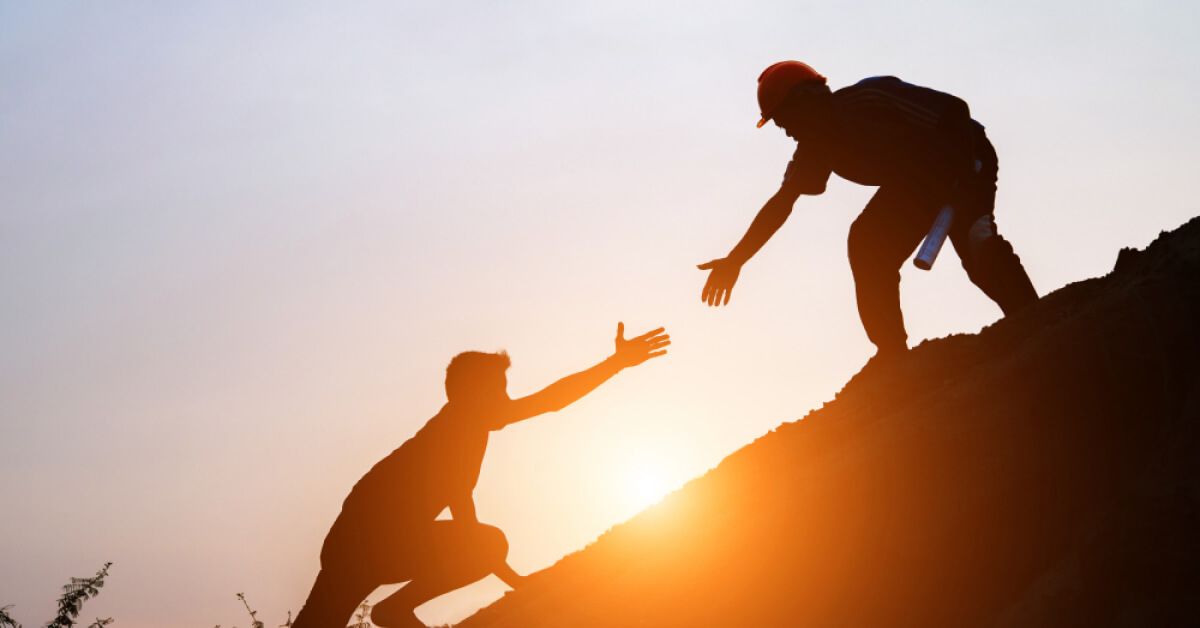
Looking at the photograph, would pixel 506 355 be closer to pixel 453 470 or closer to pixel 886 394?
pixel 453 470

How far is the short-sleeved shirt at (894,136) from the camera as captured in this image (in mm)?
6941

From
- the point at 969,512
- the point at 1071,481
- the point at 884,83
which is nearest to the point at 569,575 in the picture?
the point at 969,512

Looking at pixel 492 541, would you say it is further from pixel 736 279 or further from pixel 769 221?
pixel 769 221

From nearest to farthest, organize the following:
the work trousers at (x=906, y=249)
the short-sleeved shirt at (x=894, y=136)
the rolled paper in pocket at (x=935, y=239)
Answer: the rolled paper in pocket at (x=935, y=239) → the work trousers at (x=906, y=249) → the short-sleeved shirt at (x=894, y=136)

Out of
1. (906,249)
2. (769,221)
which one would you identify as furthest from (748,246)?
(906,249)

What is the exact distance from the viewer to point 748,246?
23.6ft

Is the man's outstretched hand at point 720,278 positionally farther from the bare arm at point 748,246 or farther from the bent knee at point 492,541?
the bent knee at point 492,541

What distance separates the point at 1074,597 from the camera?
467cm

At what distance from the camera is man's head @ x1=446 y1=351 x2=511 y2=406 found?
18.9ft

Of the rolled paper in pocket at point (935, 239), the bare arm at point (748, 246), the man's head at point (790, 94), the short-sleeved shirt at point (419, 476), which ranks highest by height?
the man's head at point (790, 94)

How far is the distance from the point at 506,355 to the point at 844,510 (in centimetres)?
180

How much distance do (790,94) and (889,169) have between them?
2.40 ft

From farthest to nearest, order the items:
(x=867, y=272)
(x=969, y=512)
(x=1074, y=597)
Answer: (x=867, y=272) → (x=969, y=512) → (x=1074, y=597)

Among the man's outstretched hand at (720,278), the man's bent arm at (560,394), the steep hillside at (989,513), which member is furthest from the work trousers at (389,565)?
the man's outstretched hand at (720,278)
